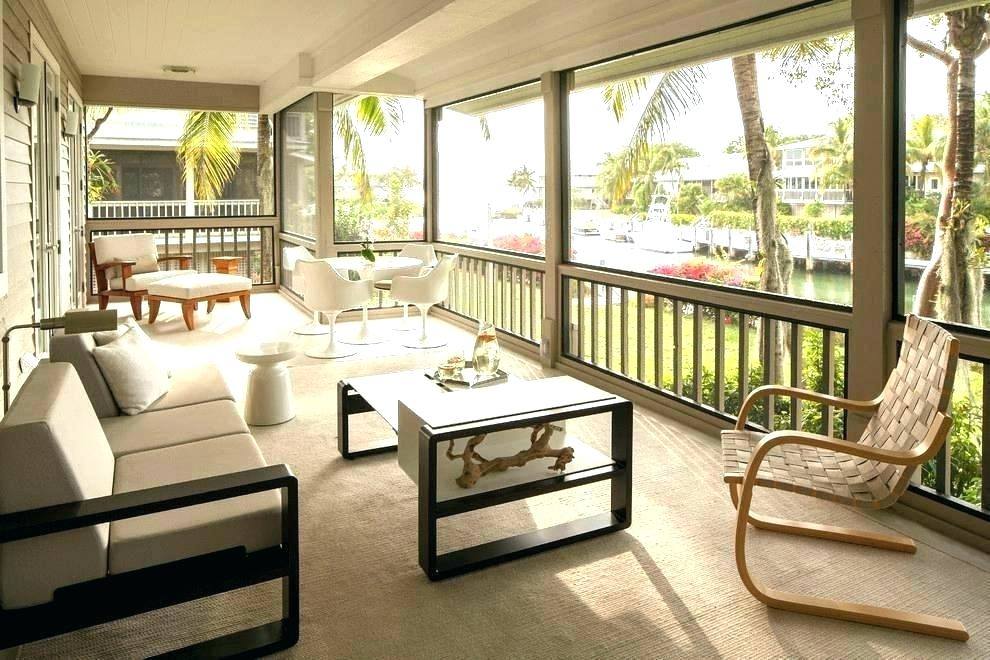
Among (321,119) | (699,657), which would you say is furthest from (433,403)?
(321,119)

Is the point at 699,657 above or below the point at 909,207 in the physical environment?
below

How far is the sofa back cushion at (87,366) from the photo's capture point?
3021 millimetres

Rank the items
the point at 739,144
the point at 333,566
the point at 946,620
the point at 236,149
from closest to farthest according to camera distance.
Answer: the point at 946,620, the point at 333,566, the point at 739,144, the point at 236,149

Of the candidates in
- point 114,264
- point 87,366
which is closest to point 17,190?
point 87,366

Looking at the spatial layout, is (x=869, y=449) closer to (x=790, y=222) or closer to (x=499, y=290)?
(x=790, y=222)

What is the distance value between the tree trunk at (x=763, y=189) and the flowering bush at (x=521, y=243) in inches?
96.8

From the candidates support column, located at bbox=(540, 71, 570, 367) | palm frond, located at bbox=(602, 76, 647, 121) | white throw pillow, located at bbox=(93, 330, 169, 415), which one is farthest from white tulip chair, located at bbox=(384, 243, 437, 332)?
white throw pillow, located at bbox=(93, 330, 169, 415)

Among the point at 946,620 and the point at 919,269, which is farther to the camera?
Result: the point at 919,269

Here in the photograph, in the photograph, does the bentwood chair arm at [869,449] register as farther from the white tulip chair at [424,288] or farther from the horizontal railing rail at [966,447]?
the white tulip chair at [424,288]

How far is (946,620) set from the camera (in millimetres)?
2348

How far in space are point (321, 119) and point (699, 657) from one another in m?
6.86

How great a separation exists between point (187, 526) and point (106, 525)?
0.21 metres

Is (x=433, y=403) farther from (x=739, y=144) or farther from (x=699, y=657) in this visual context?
(x=739, y=144)

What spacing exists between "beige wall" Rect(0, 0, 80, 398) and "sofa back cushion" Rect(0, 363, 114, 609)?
1.44 meters
